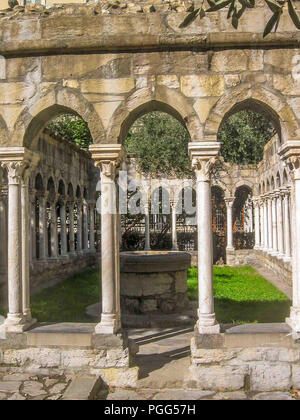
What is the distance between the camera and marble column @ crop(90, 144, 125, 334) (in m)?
5.63

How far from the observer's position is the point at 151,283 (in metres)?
8.90

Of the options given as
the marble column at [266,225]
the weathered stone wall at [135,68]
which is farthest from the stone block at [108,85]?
the marble column at [266,225]

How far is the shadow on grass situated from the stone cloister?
9.06ft

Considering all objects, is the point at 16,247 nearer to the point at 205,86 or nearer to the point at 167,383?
the point at 167,383

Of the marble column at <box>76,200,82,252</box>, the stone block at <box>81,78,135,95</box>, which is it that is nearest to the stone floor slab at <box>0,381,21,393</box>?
the stone block at <box>81,78,135,95</box>

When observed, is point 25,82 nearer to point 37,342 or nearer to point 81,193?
point 37,342

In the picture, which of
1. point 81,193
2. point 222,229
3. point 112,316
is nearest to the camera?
point 112,316

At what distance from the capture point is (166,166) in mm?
19797

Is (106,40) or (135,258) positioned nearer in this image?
(106,40)

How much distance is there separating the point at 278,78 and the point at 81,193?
1374 centimetres

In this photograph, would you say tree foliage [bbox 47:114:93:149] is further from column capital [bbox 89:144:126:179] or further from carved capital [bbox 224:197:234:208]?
column capital [bbox 89:144:126:179]

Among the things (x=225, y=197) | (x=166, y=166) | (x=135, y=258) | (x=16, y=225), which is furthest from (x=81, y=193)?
(x=16, y=225)

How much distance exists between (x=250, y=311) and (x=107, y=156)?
5101 millimetres

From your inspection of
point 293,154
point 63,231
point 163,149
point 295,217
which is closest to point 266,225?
point 163,149
